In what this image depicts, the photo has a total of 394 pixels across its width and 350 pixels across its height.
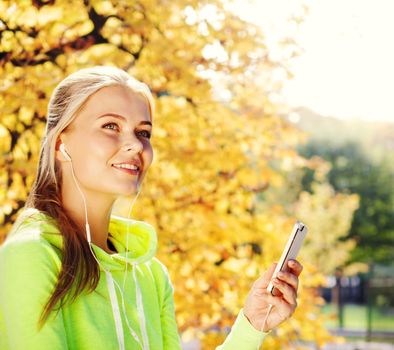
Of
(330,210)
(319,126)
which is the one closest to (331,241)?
(330,210)

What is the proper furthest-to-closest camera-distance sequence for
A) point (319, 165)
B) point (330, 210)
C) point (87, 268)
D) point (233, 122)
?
1. point (330, 210)
2. point (319, 165)
3. point (233, 122)
4. point (87, 268)

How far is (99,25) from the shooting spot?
11.5 feet

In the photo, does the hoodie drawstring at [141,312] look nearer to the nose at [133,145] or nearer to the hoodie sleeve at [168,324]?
the hoodie sleeve at [168,324]

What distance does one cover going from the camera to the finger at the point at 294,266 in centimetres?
182

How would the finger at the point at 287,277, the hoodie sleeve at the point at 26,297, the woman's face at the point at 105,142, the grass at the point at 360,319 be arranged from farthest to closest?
the grass at the point at 360,319, the finger at the point at 287,277, the woman's face at the point at 105,142, the hoodie sleeve at the point at 26,297

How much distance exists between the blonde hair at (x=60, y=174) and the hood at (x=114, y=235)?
0.09 feet

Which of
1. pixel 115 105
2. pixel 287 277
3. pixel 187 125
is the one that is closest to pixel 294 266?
pixel 287 277

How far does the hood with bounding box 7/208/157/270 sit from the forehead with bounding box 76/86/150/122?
0.27 meters

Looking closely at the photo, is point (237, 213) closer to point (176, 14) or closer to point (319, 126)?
point (176, 14)

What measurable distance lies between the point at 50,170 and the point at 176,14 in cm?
211

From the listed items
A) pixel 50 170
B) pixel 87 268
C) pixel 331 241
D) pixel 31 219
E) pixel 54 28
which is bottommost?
pixel 331 241

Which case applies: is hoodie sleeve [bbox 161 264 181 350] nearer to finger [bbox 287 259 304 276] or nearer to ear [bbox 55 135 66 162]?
finger [bbox 287 259 304 276]

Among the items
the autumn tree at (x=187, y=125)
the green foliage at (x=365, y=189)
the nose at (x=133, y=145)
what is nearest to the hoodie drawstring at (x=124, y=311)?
the nose at (x=133, y=145)

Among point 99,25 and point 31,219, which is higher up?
point 99,25
